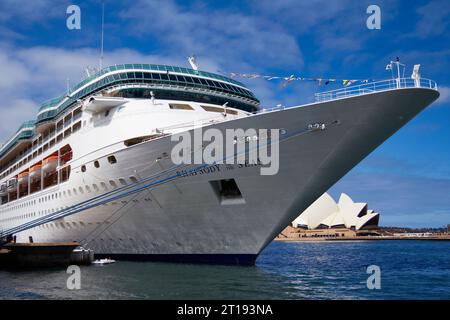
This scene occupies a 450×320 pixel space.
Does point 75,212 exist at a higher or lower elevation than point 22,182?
lower

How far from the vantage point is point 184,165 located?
17625mm

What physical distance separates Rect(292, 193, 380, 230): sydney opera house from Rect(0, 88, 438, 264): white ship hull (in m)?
70.9

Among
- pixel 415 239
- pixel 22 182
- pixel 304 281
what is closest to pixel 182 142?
pixel 304 281

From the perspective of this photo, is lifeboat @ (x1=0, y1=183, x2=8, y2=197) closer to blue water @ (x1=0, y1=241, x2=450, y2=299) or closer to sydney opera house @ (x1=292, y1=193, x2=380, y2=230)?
blue water @ (x1=0, y1=241, x2=450, y2=299)

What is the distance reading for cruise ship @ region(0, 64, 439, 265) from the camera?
15.8 metres

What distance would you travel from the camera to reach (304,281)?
16844mm

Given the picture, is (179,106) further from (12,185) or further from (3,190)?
(3,190)

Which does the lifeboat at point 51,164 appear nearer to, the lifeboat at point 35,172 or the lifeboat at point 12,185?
the lifeboat at point 35,172

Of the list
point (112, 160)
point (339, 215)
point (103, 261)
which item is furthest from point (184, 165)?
point (339, 215)

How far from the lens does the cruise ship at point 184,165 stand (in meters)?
15.8

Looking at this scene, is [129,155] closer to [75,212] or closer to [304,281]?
[75,212]

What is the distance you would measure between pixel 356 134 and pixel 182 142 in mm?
6342

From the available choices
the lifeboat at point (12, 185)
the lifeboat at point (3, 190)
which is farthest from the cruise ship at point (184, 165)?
the lifeboat at point (3, 190)

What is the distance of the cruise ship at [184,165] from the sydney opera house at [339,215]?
220 feet
